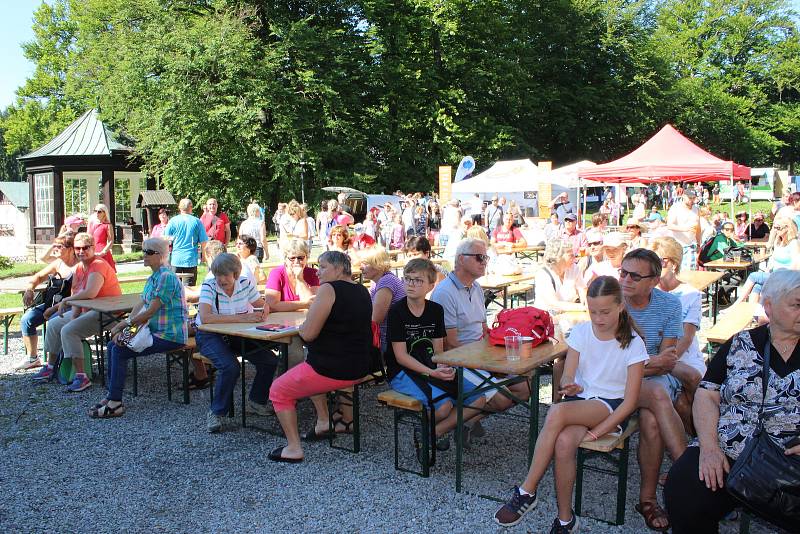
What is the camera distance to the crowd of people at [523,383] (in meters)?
3.02

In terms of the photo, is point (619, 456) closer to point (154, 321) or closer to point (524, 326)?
point (524, 326)

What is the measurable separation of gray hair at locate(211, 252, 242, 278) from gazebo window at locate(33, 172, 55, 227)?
64.1 ft

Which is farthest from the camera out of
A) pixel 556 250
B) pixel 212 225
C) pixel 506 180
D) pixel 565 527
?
pixel 506 180

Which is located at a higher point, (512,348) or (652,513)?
(512,348)

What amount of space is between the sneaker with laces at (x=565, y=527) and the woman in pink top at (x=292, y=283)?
3.03 metres

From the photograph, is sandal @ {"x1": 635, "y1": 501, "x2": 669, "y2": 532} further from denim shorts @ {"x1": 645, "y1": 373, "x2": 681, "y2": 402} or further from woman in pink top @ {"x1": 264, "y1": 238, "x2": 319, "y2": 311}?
woman in pink top @ {"x1": 264, "y1": 238, "x2": 319, "y2": 311}

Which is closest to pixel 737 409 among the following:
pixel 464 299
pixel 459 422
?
pixel 459 422

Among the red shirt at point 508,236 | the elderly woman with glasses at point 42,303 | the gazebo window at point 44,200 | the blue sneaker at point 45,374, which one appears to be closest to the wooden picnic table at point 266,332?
the blue sneaker at point 45,374

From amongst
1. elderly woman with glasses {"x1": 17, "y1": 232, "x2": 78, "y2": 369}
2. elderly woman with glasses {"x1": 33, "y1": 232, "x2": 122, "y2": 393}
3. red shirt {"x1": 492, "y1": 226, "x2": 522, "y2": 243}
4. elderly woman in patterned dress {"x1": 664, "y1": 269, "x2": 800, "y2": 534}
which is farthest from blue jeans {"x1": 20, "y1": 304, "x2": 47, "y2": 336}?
red shirt {"x1": 492, "y1": 226, "x2": 522, "y2": 243}

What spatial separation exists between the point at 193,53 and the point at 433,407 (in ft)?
77.8

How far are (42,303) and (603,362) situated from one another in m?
5.87

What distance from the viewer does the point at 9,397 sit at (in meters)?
6.17

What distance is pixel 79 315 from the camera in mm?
6523

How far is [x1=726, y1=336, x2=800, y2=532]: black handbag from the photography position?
2.72m
